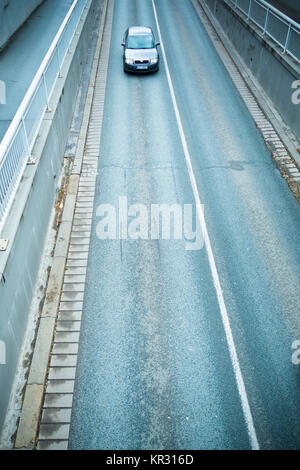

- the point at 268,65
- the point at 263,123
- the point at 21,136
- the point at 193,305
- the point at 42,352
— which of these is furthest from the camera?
the point at 268,65

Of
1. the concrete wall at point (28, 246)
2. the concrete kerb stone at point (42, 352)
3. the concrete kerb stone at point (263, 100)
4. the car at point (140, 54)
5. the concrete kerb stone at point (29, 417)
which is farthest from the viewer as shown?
the car at point (140, 54)

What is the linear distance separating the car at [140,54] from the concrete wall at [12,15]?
6038 mm

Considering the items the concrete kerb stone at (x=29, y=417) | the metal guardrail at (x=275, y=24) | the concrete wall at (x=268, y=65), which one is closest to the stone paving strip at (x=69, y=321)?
the concrete kerb stone at (x=29, y=417)

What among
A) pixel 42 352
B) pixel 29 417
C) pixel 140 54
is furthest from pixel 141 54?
pixel 29 417

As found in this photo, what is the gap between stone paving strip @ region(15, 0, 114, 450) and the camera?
6113mm

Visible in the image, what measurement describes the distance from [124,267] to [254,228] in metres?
3.97

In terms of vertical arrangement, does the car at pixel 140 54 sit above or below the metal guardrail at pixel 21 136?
above

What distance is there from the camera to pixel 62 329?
25.1ft

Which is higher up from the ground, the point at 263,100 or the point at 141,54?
the point at 141,54

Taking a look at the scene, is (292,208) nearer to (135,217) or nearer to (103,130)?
(135,217)

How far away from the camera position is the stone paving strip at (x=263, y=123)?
1205 centimetres

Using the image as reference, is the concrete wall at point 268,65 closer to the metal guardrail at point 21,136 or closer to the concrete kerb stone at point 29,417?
the metal guardrail at point 21,136

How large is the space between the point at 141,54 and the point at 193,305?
47.3 ft

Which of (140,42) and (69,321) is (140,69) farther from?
(69,321)
